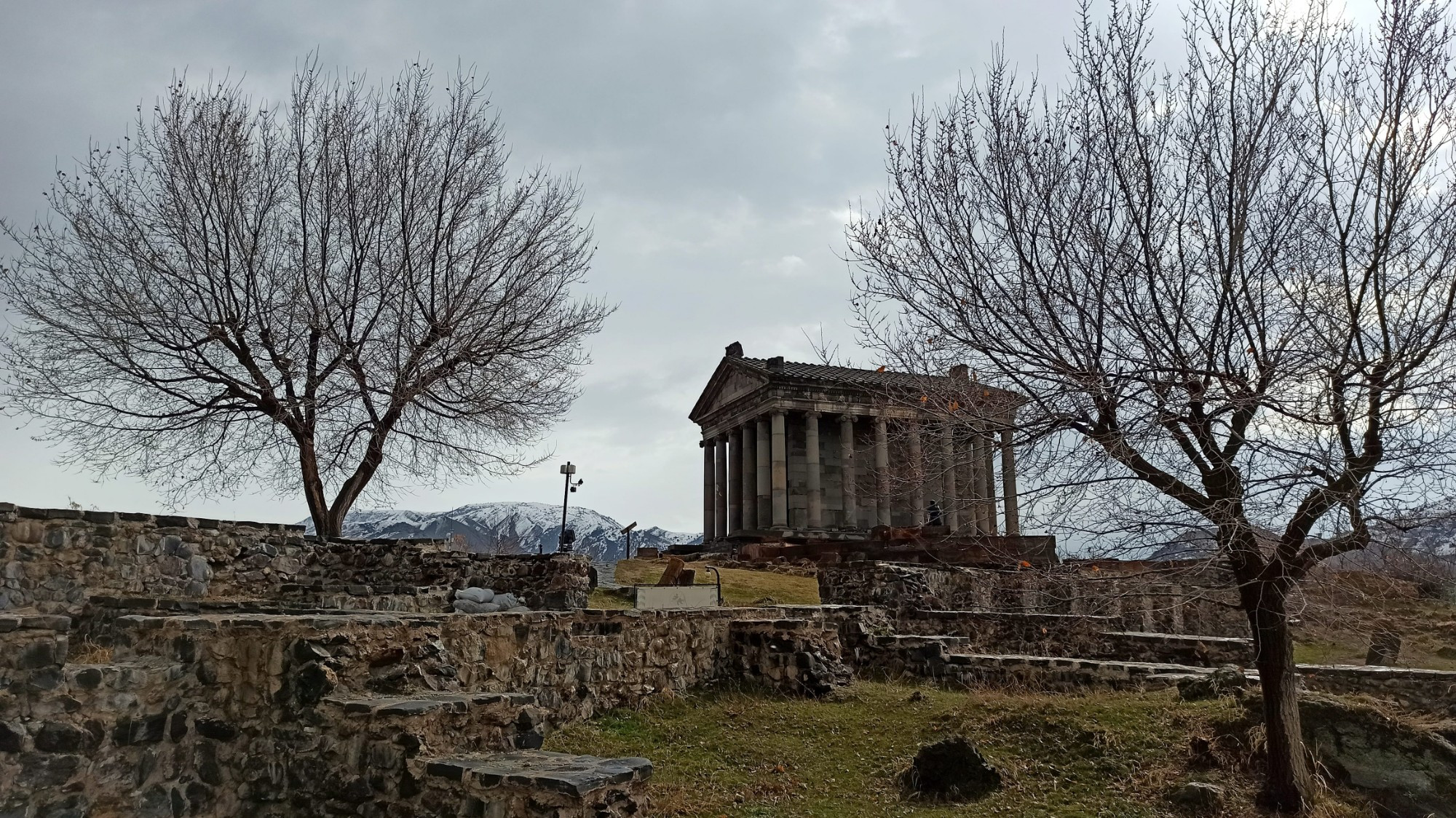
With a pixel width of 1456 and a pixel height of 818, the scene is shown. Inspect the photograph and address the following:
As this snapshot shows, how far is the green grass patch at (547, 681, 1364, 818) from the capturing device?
6781 millimetres

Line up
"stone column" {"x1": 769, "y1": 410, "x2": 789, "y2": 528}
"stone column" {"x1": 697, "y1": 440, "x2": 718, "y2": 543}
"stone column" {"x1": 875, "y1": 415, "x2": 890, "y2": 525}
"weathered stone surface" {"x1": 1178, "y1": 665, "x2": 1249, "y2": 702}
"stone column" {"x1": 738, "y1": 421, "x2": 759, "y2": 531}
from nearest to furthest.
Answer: "weathered stone surface" {"x1": 1178, "y1": 665, "x2": 1249, "y2": 702}
"stone column" {"x1": 875, "y1": 415, "x2": 890, "y2": 525}
"stone column" {"x1": 769, "y1": 410, "x2": 789, "y2": 528}
"stone column" {"x1": 738, "y1": 421, "x2": 759, "y2": 531}
"stone column" {"x1": 697, "y1": 440, "x2": 718, "y2": 543}

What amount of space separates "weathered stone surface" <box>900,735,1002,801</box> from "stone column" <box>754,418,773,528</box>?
3011 centimetres

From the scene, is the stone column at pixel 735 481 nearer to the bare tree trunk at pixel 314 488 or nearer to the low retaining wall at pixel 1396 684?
the bare tree trunk at pixel 314 488

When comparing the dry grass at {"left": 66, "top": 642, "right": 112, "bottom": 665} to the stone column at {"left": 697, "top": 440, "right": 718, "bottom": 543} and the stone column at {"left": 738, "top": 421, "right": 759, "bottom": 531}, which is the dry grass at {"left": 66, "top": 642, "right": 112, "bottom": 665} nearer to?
the stone column at {"left": 738, "top": 421, "right": 759, "bottom": 531}

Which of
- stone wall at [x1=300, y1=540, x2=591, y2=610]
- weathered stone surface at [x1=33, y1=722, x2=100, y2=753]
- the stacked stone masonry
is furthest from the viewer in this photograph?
stone wall at [x1=300, y1=540, x2=591, y2=610]

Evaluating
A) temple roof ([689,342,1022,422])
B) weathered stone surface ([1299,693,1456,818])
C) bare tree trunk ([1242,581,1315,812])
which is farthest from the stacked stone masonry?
temple roof ([689,342,1022,422])

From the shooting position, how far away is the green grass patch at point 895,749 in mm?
6781

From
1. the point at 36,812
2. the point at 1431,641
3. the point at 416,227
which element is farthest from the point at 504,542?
the point at 36,812

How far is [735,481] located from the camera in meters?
41.8

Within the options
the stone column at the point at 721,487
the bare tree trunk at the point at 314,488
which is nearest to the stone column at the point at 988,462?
the bare tree trunk at the point at 314,488

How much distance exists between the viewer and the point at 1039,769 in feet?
24.5

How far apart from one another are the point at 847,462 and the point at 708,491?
32.3 ft

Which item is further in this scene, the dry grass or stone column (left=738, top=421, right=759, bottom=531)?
stone column (left=738, top=421, right=759, bottom=531)

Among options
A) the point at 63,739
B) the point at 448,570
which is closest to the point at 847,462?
the point at 448,570
